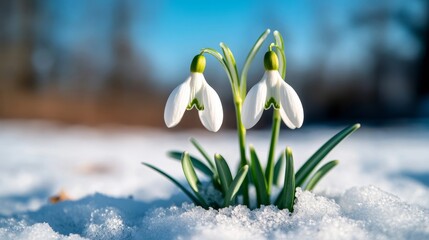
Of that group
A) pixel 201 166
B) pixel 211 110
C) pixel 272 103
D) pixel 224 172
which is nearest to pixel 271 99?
pixel 272 103

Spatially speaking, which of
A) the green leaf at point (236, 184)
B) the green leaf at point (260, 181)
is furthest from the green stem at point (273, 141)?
the green leaf at point (236, 184)

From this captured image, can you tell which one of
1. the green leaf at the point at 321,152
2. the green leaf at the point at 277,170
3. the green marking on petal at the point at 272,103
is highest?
the green marking on petal at the point at 272,103

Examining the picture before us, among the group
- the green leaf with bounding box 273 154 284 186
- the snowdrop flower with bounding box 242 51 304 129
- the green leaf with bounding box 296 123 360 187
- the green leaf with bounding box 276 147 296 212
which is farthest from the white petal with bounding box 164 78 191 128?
the green leaf with bounding box 273 154 284 186

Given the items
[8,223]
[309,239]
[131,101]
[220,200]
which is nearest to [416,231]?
[309,239]

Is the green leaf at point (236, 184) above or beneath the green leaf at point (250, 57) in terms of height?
beneath

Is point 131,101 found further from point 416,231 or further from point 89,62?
point 416,231

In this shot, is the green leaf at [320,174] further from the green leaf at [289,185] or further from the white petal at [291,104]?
the white petal at [291,104]
